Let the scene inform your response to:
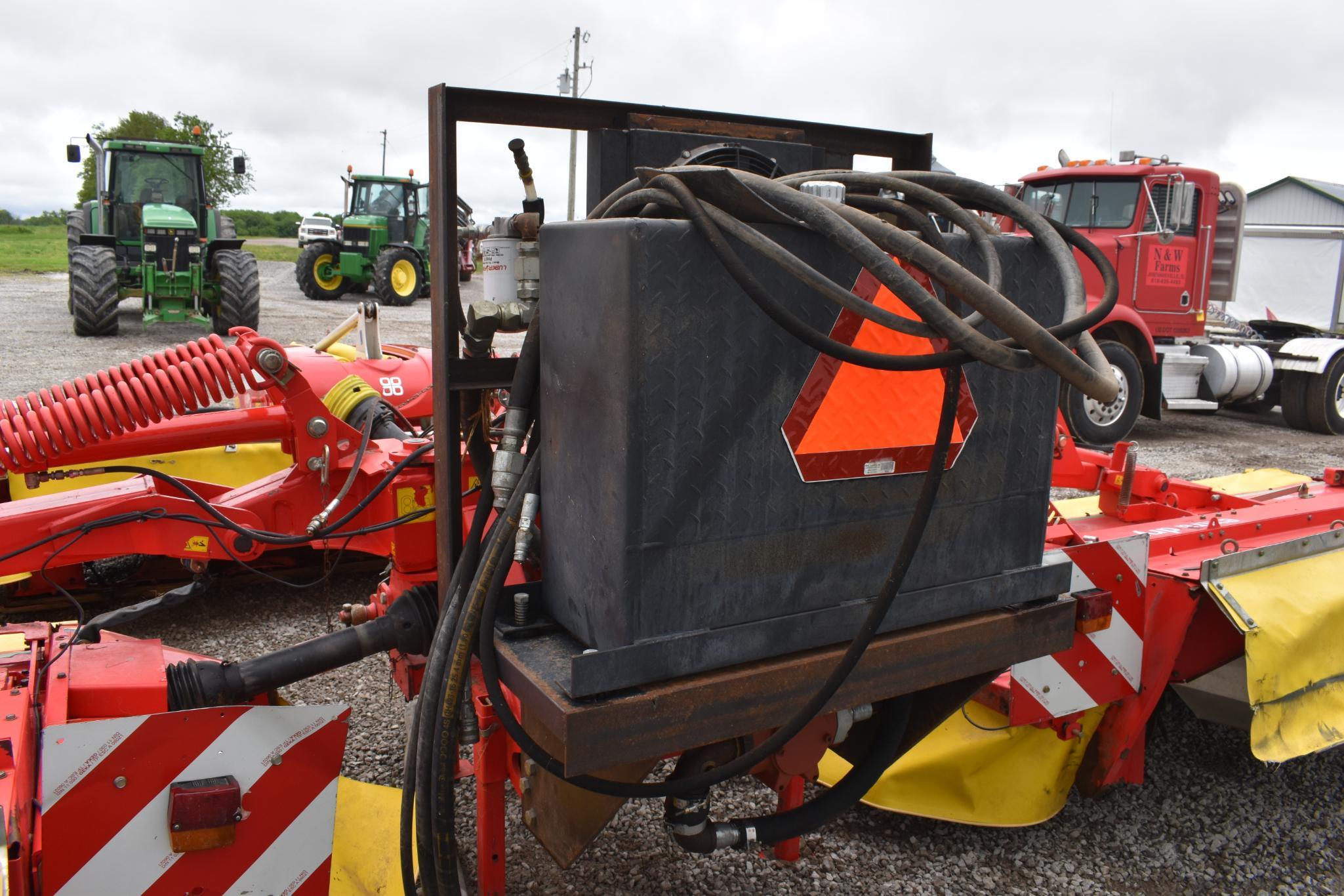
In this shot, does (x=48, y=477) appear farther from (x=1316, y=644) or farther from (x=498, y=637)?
(x=1316, y=644)

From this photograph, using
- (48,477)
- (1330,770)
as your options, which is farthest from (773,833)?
(48,477)

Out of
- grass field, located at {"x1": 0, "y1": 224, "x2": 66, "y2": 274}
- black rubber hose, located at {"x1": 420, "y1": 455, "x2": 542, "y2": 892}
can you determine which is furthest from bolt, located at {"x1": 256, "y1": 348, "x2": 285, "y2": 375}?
grass field, located at {"x1": 0, "y1": 224, "x2": 66, "y2": 274}

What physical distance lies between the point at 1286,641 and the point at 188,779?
2921 mm

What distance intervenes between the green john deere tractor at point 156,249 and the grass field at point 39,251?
33.7 feet

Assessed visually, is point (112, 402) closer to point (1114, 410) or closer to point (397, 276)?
point (1114, 410)

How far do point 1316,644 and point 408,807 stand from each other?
2.71 m

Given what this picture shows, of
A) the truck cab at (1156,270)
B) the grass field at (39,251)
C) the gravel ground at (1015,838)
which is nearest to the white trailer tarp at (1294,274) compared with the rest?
the truck cab at (1156,270)

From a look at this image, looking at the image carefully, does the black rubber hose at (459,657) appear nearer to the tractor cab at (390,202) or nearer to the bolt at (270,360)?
the bolt at (270,360)

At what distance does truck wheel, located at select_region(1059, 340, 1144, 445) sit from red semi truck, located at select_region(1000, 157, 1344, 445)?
0.03 feet

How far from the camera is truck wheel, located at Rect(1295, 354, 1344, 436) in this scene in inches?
436

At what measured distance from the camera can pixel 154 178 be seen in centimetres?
1468

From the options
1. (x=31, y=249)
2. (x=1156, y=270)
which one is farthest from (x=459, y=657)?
(x=31, y=249)

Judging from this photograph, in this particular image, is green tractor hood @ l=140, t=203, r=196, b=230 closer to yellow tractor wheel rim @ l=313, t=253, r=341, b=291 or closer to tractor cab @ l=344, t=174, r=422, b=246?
yellow tractor wheel rim @ l=313, t=253, r=341, b=291

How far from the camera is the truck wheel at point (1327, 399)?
1107cm
